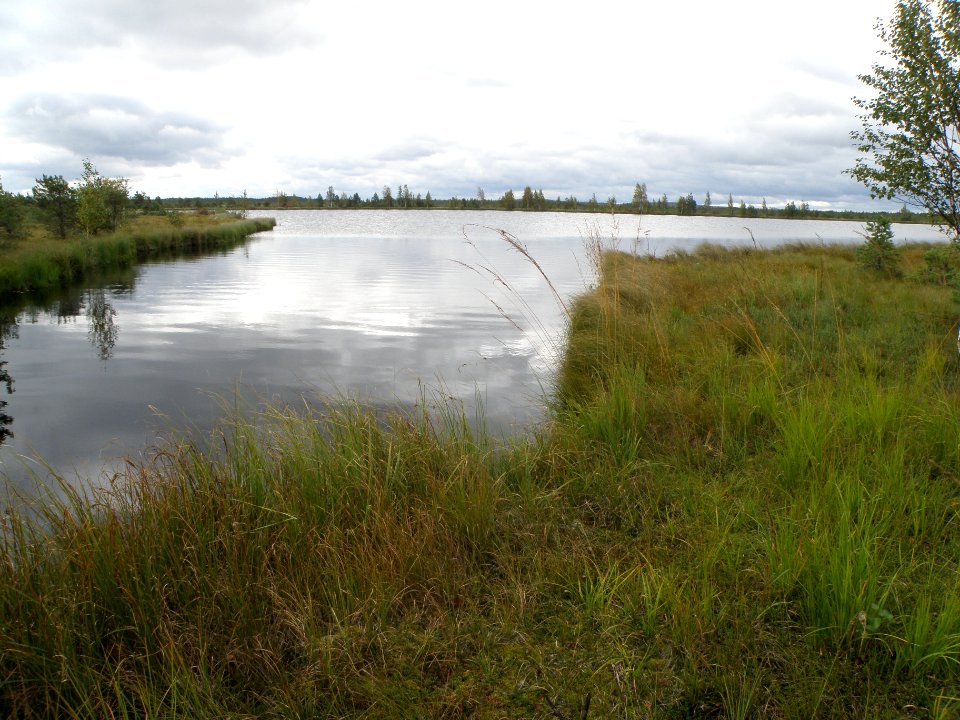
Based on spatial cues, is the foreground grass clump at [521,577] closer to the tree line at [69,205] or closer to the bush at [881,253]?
the bush at [881,253]

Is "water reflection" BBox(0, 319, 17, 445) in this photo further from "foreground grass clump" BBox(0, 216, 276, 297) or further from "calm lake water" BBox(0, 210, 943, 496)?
"foreground grass clump" BBox(0, 216, 276, 297)

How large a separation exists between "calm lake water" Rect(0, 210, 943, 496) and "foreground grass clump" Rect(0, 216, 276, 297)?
4.22 feet

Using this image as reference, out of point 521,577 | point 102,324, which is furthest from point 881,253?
point 102,324

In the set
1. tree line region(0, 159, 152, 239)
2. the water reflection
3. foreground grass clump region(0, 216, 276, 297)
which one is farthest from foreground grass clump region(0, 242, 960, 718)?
tree line region(0, 159, 152, 239)

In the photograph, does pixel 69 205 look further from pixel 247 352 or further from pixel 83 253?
pixel 247 352

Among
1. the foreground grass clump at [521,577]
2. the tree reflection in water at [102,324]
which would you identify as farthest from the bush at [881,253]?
the tree reflection in water at [102,324]

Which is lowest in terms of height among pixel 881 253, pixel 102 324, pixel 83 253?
pixel 102 324

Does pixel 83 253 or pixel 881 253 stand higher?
pixel 83 253

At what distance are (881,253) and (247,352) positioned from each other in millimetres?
14883

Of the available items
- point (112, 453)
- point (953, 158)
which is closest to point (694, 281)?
point (953, 158)

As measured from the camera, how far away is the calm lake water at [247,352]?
24.3 ft

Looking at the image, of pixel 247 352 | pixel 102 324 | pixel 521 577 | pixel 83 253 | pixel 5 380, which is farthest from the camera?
pixel 83 253

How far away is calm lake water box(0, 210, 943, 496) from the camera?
7.41m

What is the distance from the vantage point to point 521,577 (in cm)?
316
